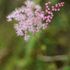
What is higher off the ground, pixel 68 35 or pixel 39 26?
pixel 68 35

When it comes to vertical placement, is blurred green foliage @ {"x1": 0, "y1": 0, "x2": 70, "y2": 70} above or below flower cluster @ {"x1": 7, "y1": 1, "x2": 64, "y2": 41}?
above

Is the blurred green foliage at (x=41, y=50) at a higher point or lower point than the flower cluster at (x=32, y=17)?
higher

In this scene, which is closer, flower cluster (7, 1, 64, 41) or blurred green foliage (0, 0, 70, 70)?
flower cluster (7, 1, 64, 41)

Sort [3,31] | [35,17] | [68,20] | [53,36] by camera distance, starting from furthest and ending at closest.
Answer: [53,36], [68,20], [3,31], [35,17]

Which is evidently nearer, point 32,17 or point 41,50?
point 32,17

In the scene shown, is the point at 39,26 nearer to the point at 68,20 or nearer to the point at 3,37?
the point at 3,37

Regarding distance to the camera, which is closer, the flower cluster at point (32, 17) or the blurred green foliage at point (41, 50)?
the flower cluster at point (32, 17)

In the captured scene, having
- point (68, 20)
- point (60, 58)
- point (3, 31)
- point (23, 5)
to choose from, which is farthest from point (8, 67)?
point (23, 5)

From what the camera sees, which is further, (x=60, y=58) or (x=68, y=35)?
(x=60, y=58)
